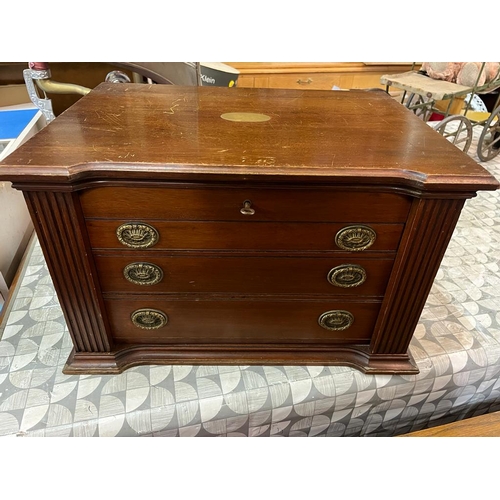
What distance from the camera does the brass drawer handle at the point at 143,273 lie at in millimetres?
810

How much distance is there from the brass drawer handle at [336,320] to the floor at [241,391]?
0.43ft

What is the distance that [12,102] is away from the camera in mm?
1724

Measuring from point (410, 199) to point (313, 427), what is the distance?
64 centimetres

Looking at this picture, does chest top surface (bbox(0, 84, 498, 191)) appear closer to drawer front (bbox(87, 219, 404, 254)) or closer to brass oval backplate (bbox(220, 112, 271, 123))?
brass oval backplate (bbox(220, 112, 271, 123))

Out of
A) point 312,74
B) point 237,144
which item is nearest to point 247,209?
point 237,144

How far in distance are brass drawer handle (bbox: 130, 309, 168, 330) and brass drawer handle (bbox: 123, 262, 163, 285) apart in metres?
0.09

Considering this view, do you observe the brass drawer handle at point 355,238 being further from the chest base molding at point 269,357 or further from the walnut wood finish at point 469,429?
the walnut wood finish at point 469,429

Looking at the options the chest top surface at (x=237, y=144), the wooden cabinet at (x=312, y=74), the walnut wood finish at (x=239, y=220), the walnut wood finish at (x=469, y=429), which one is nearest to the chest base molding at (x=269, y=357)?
the walnut wood finish at (x=239, y=220)

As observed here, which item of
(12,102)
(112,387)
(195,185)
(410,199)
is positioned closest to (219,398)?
(112,387)

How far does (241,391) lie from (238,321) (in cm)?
17

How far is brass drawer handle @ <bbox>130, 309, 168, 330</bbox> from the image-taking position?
89cm

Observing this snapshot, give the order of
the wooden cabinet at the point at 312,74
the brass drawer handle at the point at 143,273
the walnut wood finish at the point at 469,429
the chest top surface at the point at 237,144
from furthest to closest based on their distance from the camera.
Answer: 1. the wooden cabinet at the point at 312,74
2. the walnut wood finish at the point at 469,429
3. the brass drawer handle at the point at 143,273
4. the chest top surface at the point at 237,144

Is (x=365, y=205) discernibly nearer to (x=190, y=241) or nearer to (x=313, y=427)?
(x=190, y=241)

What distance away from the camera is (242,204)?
73 cm
